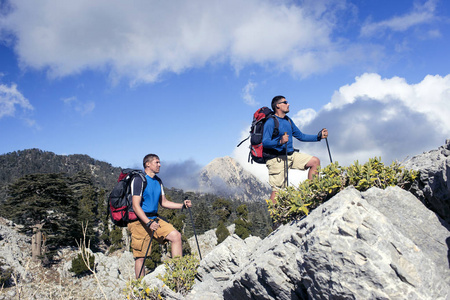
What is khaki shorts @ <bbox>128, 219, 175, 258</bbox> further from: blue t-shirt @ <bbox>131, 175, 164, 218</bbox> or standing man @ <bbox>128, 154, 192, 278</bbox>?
blue t-shirt @ <bbox>131, 175, 164, 218</bbox>

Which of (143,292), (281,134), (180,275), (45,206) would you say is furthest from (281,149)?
(45,206)

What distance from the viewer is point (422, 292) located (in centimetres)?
258

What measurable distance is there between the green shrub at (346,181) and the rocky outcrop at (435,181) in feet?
0.47

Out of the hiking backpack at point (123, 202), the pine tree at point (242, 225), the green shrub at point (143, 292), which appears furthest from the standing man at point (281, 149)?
the pine tree at point (242, 225)

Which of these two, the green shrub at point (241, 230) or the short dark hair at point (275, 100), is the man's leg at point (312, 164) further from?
the green shrub at point (241, 230)

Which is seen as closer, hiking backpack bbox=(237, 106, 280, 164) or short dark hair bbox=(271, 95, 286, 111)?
hiking backpack bbox=(237, 106, 280, 164)

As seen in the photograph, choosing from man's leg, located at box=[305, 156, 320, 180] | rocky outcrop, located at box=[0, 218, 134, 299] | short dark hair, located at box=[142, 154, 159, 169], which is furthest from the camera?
rocky outcrop, located at box=[0, 218, 134, 299]

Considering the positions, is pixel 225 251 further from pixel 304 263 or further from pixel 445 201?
pixel 445 201

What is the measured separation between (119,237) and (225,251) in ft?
163

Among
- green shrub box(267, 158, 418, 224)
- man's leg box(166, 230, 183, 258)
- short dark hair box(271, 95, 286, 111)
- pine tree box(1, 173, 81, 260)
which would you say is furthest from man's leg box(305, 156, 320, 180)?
pine tree box(1, 173, 81, 260)

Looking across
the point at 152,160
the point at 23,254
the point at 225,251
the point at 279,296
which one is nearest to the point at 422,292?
the point at 279,296

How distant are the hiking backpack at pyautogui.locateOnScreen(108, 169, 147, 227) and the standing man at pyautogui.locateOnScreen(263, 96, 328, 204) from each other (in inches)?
111

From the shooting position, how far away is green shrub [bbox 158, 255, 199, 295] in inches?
214

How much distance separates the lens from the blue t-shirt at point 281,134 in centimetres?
639
